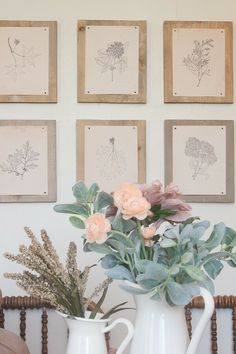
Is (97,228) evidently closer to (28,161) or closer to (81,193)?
(81,193)

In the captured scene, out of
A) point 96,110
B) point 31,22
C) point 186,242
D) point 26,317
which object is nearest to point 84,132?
point 96,110

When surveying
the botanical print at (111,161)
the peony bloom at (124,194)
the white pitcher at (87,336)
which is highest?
the botanical print at (111,161)

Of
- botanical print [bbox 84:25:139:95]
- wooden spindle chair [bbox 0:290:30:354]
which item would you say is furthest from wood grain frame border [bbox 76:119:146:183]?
wooden spindle chair [bbox 0:290:30:354]

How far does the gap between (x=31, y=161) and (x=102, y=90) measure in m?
0.35

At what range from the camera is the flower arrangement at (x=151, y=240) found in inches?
35.0

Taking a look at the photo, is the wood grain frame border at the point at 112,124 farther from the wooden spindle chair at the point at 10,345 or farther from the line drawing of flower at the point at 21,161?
the wooden spindle chair at the point at 10,345

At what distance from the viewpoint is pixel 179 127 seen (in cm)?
164

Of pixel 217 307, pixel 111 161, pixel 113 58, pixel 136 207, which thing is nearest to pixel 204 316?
pixel 136 207

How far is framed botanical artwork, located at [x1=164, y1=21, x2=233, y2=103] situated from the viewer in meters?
1.64

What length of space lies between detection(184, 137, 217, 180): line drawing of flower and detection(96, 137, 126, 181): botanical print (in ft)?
0.75

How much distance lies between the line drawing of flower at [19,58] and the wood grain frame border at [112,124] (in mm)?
264

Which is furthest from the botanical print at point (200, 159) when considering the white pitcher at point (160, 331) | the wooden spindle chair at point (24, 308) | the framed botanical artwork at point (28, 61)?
the white pitcher at point (160, 331)

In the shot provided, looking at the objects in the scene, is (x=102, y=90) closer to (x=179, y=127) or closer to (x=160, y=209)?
(x=179, y=127)

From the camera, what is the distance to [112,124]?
1.63m
